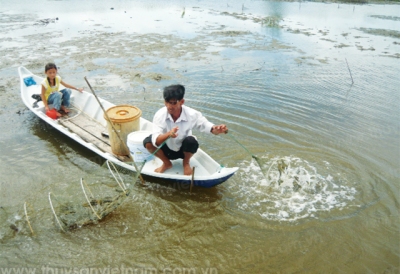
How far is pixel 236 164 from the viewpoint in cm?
544

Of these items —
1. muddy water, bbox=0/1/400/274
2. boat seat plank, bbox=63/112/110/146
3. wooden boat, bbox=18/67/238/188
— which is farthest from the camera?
boat seat plank, bbox=63/112/110/146

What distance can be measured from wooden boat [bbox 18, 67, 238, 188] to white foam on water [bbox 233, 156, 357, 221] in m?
0.66

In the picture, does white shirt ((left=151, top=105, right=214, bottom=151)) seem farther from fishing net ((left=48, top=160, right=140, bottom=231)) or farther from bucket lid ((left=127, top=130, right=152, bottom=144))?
fishing net ((left=48, top=160, right=140, bottom=231))

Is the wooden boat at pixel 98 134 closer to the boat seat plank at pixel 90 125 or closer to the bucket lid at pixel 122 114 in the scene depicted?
the boat seat plank at pixel 90 125

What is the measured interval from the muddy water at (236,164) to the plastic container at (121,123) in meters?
0.66

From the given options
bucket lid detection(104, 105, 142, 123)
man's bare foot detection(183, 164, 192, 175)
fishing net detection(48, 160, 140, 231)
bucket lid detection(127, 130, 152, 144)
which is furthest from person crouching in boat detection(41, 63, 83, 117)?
man's bare foot detection(183, 164, 192, 175)

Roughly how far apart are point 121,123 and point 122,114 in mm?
239

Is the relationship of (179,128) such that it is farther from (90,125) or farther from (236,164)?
(90,125)

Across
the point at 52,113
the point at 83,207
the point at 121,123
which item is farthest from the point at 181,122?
the point at 52,113

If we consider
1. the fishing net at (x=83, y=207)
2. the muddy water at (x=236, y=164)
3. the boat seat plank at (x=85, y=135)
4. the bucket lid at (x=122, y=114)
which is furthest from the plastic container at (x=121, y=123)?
the fishing net at (x=83, y=207)

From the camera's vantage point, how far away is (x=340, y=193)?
4695mm

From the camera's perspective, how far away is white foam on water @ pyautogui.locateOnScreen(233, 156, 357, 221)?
4.34 meters

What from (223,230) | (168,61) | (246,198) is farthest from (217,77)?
(223,230)

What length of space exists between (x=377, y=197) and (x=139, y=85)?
6907 mm
